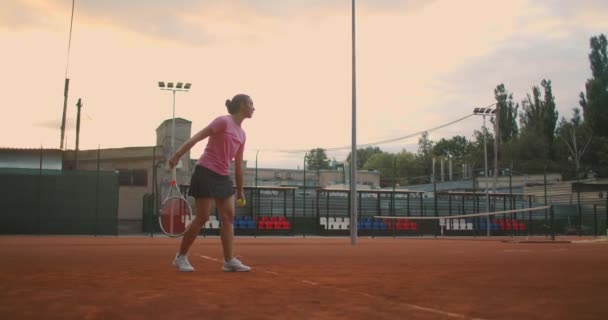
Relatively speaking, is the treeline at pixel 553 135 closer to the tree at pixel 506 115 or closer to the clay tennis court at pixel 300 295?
the tree at pixel 506 115

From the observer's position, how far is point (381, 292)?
371 centimetres

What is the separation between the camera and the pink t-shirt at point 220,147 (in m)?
5.21

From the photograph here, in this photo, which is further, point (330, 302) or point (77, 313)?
point (330, 302)

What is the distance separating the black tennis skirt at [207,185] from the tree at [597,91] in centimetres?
5508

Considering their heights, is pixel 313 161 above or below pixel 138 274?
above

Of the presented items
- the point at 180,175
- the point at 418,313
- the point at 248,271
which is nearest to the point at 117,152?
the point at 180,175

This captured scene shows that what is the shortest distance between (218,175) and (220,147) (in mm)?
252

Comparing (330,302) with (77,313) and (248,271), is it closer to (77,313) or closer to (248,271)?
(77,313)

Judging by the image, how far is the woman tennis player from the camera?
202 inches

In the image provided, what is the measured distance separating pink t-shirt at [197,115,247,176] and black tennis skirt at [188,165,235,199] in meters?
0.05

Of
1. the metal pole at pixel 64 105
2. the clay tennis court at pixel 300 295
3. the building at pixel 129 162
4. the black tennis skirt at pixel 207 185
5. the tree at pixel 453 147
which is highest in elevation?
the tree at pixel 453 147

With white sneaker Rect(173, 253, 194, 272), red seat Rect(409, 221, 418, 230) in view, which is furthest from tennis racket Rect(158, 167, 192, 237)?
red seat Rect(409, 221, 418, 230)

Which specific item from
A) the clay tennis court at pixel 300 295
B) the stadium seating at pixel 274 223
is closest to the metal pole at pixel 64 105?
the stadium seating at pixel 274 223

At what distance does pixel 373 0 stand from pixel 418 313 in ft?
56.2
